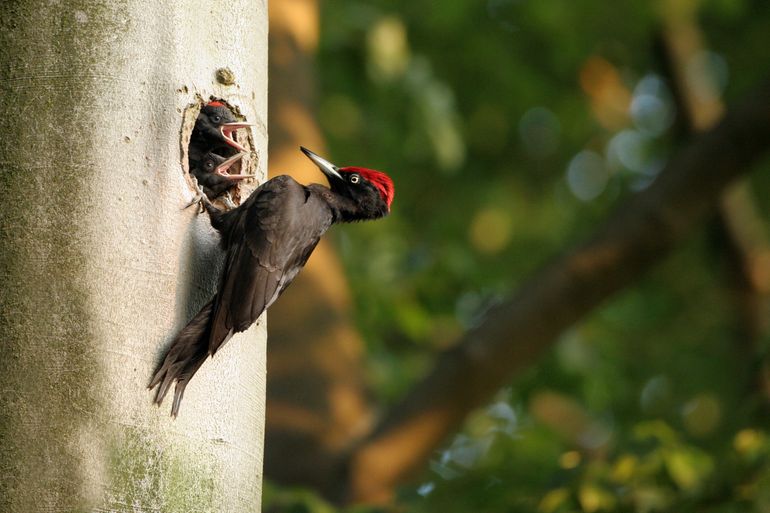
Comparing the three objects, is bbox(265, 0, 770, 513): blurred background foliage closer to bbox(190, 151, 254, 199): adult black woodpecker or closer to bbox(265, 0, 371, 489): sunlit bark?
bbox(265, 0, 371, 489): sunlit bark

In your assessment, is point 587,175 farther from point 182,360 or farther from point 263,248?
point 182,360

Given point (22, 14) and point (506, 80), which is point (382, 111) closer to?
point (506, 80)

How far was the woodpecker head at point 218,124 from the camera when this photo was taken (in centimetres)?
330

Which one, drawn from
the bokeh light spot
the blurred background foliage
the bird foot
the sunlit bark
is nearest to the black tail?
the bird foot

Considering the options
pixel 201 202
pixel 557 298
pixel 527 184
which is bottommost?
pixel 201 202

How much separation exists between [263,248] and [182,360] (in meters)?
0.85

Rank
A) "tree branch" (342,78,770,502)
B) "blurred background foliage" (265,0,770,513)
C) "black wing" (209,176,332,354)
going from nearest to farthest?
"black wing" (209,176,332,354) < "tree branch" (342,78,770,502) < "blurred background foliage" (265,0,770,513)

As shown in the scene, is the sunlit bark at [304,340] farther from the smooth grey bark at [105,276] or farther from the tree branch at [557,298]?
the smooth grey bark at [105,276]

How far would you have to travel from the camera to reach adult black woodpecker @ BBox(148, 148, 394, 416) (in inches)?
107

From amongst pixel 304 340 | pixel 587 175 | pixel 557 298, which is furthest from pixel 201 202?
pixel 587 175

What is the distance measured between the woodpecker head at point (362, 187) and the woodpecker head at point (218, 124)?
1.97ft

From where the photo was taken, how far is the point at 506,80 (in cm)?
936

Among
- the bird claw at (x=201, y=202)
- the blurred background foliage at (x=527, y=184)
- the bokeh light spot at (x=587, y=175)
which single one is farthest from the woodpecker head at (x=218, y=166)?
the bokeh light spot at (x=587, y=175)

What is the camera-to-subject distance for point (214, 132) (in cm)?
358
